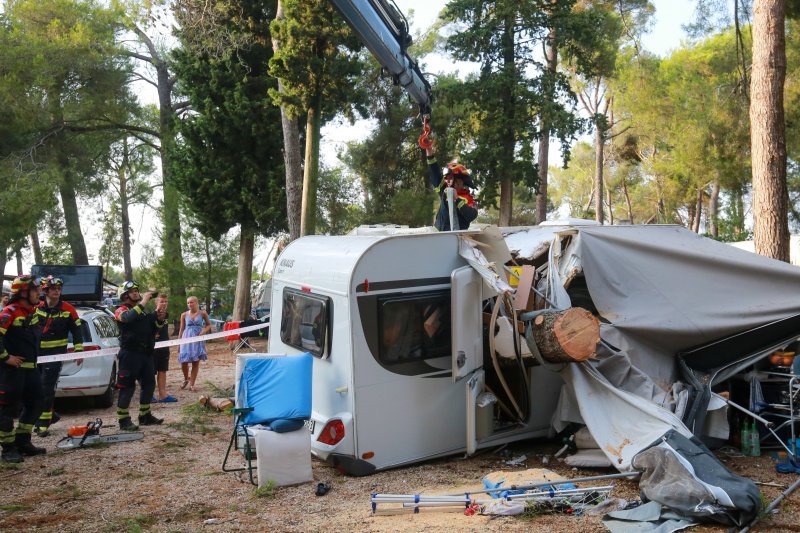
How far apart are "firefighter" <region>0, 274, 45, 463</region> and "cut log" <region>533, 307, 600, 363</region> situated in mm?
5250

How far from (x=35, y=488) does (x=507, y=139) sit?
15699mm

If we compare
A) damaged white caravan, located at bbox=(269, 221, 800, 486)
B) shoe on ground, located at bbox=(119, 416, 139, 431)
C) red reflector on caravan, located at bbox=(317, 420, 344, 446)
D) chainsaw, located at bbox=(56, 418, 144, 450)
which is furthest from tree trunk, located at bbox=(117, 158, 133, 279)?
red reflector on caravan, located at bbox=(317, 420, 344, 446)

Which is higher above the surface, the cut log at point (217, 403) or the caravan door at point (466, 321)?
the caravan door at point (466, 321)

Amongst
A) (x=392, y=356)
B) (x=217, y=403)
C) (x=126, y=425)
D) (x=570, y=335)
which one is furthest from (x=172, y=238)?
(x=570, y=335)

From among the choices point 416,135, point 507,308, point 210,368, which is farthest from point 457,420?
point 416,135

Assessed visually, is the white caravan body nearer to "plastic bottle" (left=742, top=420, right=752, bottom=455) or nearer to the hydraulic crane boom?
"plastic bottle" (left=742, top=420, right=752, bottom=455)

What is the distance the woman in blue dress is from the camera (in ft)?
35.9

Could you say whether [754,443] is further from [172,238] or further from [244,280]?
[172,238]

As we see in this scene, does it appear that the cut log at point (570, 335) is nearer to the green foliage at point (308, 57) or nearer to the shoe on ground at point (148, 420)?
the shoe on ground at point (148, 420)

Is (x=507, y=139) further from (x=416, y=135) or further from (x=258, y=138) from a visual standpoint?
(x=258, y=138)

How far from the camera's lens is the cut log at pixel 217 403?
9.44 metres

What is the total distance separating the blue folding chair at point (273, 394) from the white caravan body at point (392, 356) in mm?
270

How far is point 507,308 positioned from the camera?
23.1ft

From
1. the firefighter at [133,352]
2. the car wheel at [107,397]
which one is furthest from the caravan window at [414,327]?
the car wheel at [107,397]
